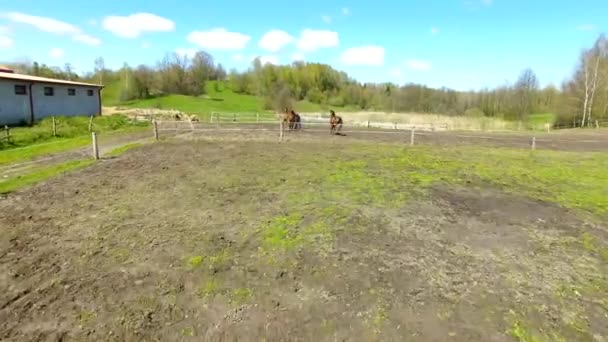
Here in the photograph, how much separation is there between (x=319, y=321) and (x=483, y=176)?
9.05 metres

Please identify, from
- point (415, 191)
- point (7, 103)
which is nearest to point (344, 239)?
point (415, 191)

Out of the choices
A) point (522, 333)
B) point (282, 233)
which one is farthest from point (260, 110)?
point (522, 333)

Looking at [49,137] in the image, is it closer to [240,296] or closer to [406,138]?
[240,296]

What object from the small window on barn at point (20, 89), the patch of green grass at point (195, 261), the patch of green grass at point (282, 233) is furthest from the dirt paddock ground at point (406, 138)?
the patch of green grass at point (195, 261)

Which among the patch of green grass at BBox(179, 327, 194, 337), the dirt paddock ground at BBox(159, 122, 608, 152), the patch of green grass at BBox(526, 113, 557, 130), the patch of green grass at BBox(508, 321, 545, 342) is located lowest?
the patch of green grass at BBox(179, 327, 194, 337)

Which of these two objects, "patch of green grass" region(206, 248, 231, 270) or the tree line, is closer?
"patch of green grass" region(206, 248, 231, 270)

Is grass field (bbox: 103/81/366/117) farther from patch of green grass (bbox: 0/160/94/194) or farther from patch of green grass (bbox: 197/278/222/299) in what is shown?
patch of green grass (bbox: 197/278/222/299)

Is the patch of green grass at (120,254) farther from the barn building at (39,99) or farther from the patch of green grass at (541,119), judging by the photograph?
the patch of green grass at (541,119)

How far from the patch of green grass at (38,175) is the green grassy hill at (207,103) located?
134 feet

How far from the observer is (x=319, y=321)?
349 cm

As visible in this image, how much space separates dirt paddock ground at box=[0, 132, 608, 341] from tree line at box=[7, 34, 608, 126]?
43.1 m

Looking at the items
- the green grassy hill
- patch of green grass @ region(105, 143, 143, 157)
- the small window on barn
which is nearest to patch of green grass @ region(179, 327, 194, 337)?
patch of green grass @ region(105, 143, 143, 157)

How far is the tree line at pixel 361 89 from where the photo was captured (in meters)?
41.1

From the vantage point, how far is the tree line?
135ft
